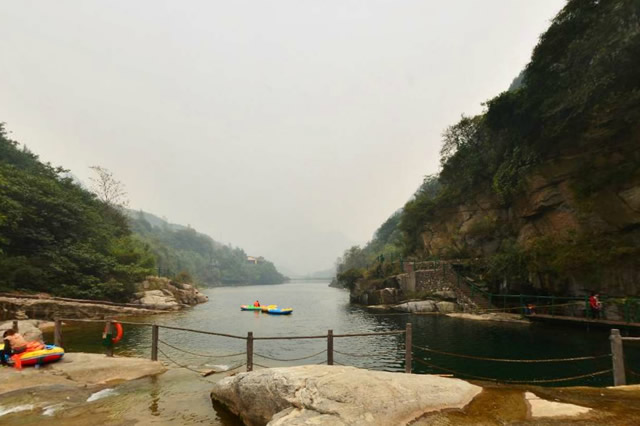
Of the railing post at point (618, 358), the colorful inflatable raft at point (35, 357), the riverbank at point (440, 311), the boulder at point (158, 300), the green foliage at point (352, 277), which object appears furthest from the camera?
the green foliage at point (352, 277)

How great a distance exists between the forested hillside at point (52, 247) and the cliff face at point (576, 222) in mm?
41235

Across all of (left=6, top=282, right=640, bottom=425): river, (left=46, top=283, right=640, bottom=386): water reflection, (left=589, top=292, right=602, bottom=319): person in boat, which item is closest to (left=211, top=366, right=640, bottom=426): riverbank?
(left=6, top=282, right=640, bottom=425): river

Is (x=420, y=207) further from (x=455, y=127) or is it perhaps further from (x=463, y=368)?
(x=463, y=368)

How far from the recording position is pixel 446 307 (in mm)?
33938

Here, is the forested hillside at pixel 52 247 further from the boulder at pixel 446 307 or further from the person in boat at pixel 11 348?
the boulder at pixel 446 307

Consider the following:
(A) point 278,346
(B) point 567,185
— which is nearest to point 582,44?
(B) point 567,185

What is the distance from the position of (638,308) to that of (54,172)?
63446 millimetres

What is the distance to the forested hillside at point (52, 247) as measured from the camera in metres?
28.6

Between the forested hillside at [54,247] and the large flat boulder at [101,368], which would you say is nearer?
the large flat boulder at [101,368]

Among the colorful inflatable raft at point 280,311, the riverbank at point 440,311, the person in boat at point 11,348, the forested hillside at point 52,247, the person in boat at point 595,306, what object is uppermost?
the forested hillside at point 52,247

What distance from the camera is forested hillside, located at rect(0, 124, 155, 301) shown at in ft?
93.8

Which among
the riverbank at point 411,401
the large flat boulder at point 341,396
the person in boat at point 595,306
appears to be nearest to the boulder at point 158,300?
the large flat boulder at point 341,396

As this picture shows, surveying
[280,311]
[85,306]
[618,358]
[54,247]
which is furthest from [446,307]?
[54,247]

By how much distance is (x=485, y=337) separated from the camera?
21031mm
